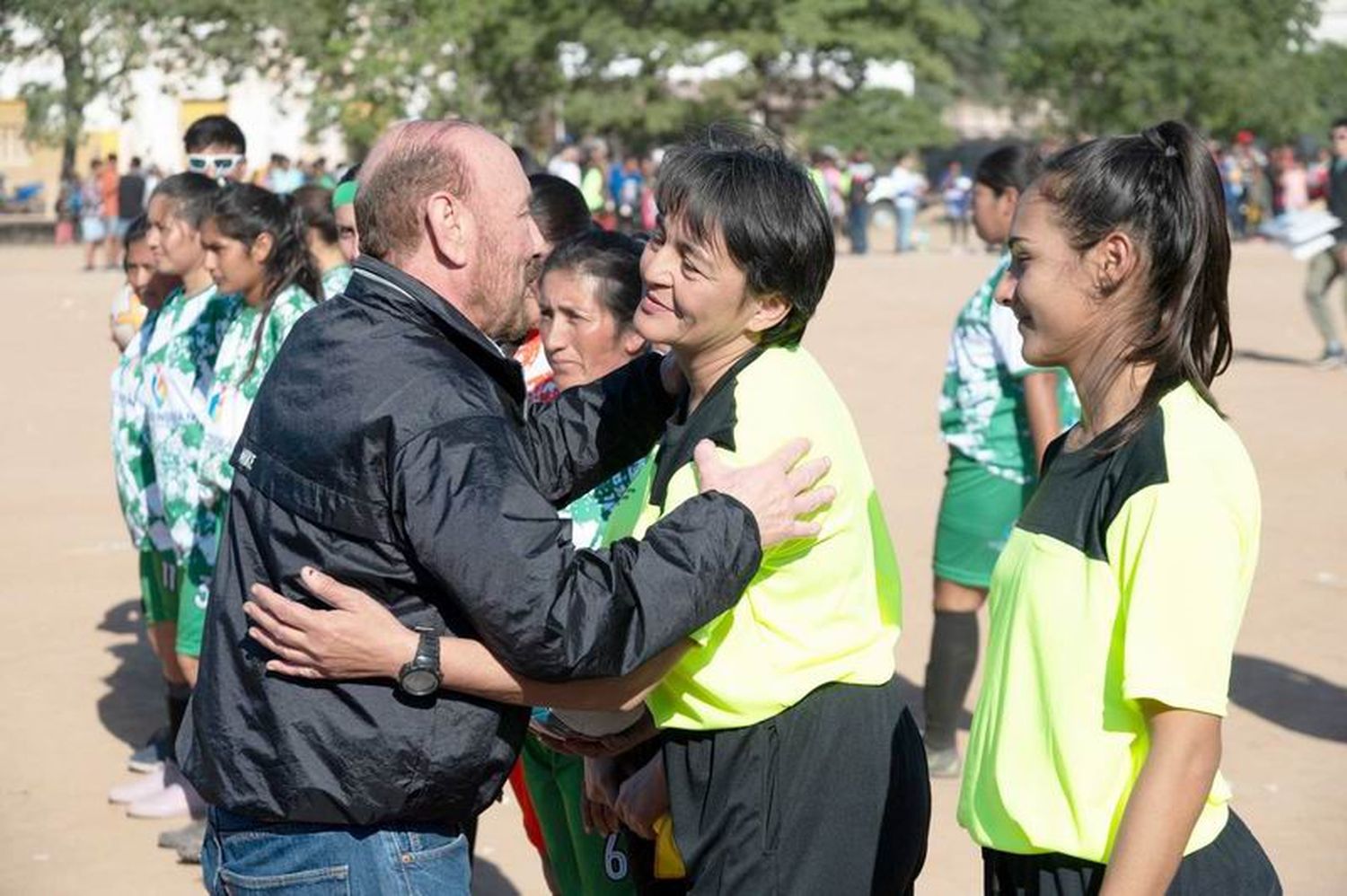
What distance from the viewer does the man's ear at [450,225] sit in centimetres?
289

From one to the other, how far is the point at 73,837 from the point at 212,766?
3.53 meters

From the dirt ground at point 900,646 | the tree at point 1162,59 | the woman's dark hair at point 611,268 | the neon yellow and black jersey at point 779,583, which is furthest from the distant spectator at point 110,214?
the neon yellow and black jersey at point 779,583

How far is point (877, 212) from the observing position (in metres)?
41.1

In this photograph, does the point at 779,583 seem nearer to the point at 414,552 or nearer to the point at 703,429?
the point at 703,429

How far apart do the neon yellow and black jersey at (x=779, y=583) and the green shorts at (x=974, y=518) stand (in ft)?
10.4

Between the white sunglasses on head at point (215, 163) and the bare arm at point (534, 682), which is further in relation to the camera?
the white sunglasses on head at point (215, 163)

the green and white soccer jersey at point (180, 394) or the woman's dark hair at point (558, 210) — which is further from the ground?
the woman's dark hair at point (558, 210)

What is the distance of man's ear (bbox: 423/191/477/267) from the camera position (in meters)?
2.89

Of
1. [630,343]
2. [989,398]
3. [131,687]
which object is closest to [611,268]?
[630,343]

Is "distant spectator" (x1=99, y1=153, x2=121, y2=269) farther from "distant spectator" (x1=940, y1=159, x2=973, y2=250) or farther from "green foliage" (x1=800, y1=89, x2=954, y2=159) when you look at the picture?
"green foliage" (x1=800, y1=89, x2=954, y2=159)

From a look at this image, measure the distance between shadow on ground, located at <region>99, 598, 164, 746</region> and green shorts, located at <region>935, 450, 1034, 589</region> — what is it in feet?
10.5

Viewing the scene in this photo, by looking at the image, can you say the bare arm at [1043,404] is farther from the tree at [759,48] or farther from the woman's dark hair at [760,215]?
the tree at [759,48]

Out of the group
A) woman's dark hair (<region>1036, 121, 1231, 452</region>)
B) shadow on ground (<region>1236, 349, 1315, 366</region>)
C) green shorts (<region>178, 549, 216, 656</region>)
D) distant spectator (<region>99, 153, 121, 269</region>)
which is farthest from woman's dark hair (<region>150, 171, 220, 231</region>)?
distant spectator (<region>99, 153, 121, 269</region>)

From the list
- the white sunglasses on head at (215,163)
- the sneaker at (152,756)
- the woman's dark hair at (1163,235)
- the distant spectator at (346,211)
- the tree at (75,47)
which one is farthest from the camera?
the tree at (75,47)
